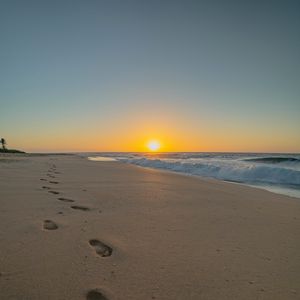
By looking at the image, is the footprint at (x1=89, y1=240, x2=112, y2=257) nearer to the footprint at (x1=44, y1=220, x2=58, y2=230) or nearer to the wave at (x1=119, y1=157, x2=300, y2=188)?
the footprint at (x1=44, y1=220, x2=58, y2=230)

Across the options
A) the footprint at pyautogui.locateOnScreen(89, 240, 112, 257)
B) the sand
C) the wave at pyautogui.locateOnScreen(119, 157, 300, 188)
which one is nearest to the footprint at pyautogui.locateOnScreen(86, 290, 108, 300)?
the sand

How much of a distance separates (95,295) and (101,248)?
0.84 m

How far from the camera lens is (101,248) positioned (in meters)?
2.69

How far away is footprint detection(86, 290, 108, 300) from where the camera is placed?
1.83m

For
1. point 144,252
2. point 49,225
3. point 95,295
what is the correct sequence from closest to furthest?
point 95,295, point 144,252, point 49,225

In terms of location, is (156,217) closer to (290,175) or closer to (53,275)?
(53,275)

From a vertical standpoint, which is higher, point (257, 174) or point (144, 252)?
point (257, 174)

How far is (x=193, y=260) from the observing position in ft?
8.09

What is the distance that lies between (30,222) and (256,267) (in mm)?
2514

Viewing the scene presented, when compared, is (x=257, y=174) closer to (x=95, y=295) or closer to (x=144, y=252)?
(x=144, y=252)

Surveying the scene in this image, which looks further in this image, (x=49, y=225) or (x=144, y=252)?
(x=49, y=225)

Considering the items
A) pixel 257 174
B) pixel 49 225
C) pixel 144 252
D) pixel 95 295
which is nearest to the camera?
pixel 95 295

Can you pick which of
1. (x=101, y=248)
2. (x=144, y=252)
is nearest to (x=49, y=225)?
(x=101, y=248)

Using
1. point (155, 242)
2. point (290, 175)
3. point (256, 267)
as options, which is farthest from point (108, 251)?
point (290, 175)
